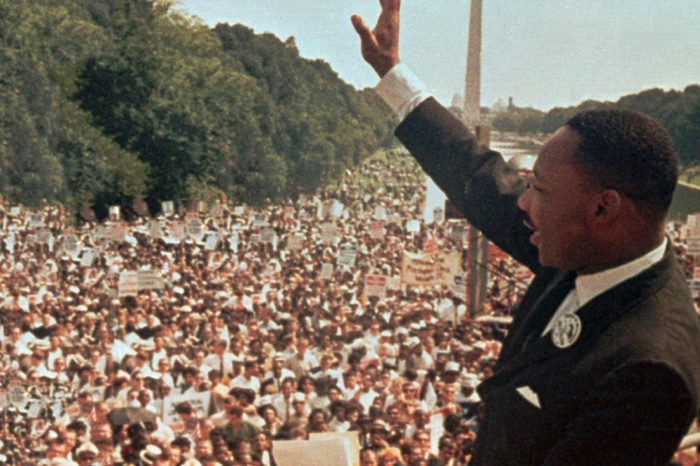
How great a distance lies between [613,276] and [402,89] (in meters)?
0.61

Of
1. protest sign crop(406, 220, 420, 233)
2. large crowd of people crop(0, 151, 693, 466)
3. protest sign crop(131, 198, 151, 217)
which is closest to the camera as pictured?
large crowd of people crop(0, 151, 693, 466)

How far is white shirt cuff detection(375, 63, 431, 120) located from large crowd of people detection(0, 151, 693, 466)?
101 inches

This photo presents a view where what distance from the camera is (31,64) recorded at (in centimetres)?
3234

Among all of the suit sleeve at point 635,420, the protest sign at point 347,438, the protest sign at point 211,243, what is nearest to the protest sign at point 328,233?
the protest sign at point 211,243

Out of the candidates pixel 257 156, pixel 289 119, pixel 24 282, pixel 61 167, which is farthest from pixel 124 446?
pixel 289 119

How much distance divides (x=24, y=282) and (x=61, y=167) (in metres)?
15.3

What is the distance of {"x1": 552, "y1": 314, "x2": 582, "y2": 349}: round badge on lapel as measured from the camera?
1530 millimetres

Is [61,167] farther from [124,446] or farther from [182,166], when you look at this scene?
[124,446]

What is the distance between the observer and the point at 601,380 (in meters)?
1.44

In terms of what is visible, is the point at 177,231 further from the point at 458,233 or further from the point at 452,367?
the point at 452,367

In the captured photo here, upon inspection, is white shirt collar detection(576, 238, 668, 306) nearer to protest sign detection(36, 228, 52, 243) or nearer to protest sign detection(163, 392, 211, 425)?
protest sign detection(163, 392, 211, 425)

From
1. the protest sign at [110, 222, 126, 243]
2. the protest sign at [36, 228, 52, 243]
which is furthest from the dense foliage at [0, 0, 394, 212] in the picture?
the protest sign at [36, 228, 52, 243]

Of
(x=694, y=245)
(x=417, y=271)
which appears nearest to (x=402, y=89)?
(x=417, y=271)

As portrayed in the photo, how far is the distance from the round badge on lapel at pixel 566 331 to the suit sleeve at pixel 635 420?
11 centimetres
